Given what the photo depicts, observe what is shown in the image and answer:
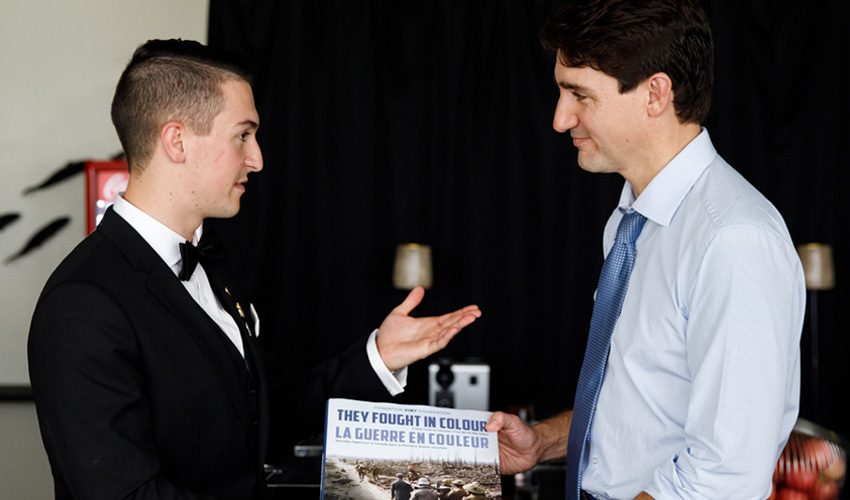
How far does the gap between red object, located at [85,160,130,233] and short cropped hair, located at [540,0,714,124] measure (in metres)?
2.74

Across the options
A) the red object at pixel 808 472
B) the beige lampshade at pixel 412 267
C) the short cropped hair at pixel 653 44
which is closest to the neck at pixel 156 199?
the short cropped hair at pixel 653 44

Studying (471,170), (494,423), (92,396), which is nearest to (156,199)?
(92,396)

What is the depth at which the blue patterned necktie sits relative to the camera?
157 cm

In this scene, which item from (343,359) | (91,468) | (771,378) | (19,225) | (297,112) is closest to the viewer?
(771,378)

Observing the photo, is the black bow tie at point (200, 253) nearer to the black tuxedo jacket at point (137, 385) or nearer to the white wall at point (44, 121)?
the black tuxedo jacket at point (137, 385)

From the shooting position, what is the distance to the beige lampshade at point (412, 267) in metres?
3.99

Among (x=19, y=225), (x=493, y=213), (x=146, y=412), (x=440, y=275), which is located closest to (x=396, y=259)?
(x=440, y=275)

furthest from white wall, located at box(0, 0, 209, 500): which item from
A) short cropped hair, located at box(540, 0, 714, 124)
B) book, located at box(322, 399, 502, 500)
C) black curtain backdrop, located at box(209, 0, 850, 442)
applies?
short cropped hair, located at box(540, 0, 714, 124)

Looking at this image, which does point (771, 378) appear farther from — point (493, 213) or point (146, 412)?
point (493, 213)

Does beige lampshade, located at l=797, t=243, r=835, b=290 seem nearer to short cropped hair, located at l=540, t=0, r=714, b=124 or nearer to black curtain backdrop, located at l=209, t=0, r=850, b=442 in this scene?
black curtain backdrop, located at l=209, t=0, r=850, b=442

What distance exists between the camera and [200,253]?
5.60 ft

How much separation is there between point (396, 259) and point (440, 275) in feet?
1.03

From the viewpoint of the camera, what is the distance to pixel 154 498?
1372mm

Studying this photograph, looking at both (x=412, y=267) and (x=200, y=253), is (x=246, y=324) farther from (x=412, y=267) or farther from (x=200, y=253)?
(x=412, y=267)
